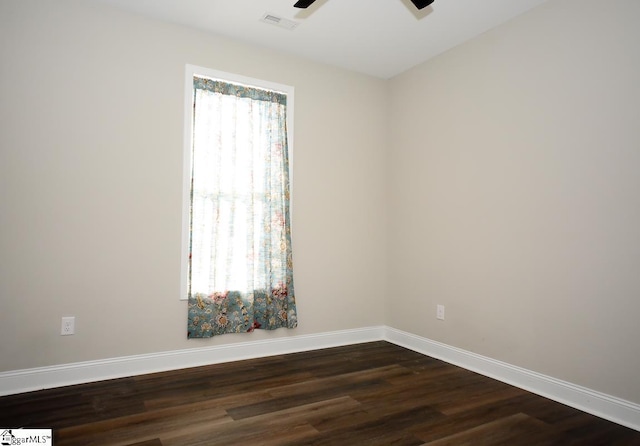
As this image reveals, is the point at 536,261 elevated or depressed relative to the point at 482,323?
elevated

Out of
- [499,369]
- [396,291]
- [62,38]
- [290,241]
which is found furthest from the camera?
[396,291]

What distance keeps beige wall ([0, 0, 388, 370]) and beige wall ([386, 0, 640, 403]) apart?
1.31 m

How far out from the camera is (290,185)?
3.79 meters

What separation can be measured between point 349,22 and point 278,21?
552 mm

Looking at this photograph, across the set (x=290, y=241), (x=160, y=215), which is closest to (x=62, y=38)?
(x=160, y=215)

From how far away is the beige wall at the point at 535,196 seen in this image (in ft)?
8.08

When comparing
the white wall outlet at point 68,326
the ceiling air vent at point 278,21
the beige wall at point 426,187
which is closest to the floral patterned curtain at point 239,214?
the beige wall at point 426,187

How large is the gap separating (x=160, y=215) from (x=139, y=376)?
3.88 ft

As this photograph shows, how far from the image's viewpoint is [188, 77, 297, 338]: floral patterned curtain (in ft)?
11.0

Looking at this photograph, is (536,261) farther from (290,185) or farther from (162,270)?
(162,270)

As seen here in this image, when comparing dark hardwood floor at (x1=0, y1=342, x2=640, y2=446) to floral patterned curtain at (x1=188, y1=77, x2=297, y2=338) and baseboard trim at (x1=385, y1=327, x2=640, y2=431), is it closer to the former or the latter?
baseboard trim at (x1=385, y1=327, x2=640, y2=431)

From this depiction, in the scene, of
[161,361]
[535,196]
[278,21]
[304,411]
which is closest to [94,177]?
[161,361]

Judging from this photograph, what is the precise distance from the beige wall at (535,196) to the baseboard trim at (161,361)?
2.87ft

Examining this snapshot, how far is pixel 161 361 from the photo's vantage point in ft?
10.3
